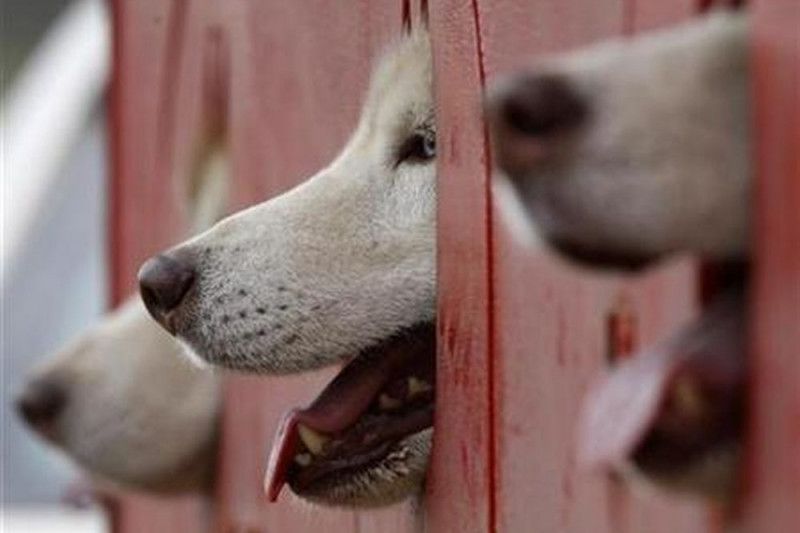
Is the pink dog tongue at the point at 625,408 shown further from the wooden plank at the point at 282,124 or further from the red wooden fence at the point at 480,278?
the wooden plank at the point at 282,124

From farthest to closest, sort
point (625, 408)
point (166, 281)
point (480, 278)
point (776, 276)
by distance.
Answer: point (166, 281) → point (480, 278) → point (625, 408) → point (776, 276)

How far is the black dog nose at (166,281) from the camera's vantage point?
4340 mm

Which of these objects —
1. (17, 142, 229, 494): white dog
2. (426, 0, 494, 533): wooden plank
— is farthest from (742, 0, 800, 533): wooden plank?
(17, 142, 229, 494): white dog

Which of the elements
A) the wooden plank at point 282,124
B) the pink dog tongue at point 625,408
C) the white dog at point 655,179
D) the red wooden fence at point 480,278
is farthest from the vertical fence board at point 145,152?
the white dog at point 655,179

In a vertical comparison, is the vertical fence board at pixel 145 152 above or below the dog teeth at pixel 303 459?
above

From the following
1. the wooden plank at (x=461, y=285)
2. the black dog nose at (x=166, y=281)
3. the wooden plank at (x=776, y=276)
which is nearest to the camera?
the wooden plank at (x=776, y=276)

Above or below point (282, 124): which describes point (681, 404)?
below

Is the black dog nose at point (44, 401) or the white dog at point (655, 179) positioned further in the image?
the black dog nose at point (44, 401)

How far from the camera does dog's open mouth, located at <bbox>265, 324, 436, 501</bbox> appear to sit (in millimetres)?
4414

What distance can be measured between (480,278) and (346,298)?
364mm

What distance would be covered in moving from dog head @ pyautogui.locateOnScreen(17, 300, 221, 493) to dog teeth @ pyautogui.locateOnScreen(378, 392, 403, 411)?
1.87 metres

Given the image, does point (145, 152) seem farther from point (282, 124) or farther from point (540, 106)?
point (540, 106)

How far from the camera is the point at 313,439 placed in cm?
443

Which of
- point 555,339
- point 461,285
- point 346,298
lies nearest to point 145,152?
point 346,298
